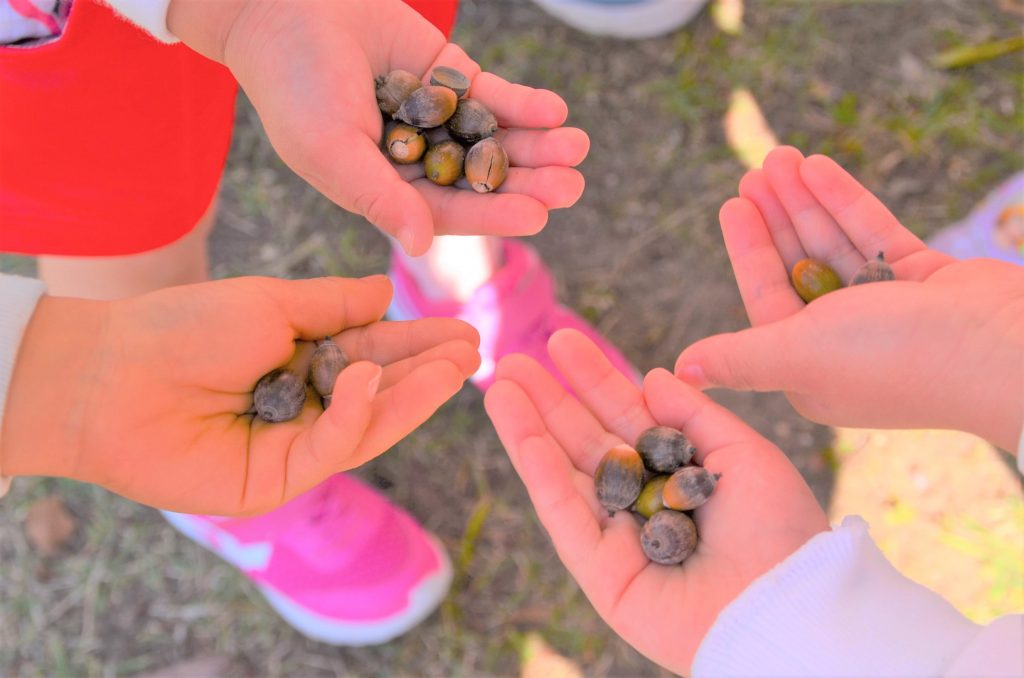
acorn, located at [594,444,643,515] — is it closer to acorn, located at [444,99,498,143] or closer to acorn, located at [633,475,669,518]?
acorn, located at [633,475,669,518]

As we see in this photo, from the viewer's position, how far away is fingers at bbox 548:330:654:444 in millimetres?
2059

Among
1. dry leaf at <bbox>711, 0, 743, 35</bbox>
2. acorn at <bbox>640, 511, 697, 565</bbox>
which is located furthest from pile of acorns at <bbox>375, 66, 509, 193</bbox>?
dry leaf at <bbox>711, 0, 743, 35</bbox>

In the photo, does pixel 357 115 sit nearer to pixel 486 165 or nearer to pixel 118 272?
pixel 486 165

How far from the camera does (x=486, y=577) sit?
2816mm

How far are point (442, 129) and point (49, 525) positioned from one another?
6.51 feet

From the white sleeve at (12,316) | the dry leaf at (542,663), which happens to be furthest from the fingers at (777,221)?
the white sleeve at (12,316)

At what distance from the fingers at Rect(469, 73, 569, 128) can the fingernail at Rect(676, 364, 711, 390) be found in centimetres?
65

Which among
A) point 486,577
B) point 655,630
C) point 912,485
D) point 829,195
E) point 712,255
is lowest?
point 486,577

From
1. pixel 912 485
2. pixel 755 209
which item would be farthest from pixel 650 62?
pixel 912 485

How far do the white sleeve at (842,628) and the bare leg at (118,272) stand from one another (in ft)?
5.83

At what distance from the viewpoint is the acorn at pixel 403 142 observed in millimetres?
2033

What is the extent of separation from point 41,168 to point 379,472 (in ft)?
4.69

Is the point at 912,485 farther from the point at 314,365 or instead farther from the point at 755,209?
the point at 314,365

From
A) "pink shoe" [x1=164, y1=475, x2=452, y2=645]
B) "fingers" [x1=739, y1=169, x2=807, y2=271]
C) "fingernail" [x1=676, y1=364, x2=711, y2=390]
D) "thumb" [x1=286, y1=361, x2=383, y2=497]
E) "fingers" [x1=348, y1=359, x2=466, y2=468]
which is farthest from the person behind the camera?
"pink shoe" [x1=164, y1=475, x2=452, y2=645]
